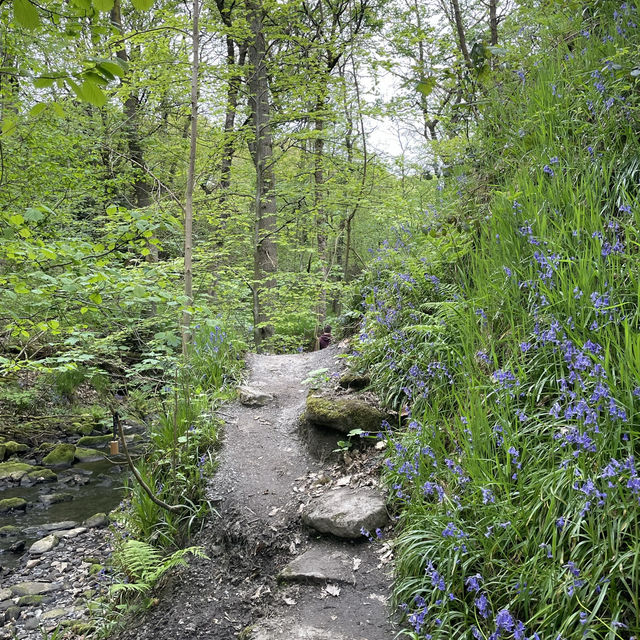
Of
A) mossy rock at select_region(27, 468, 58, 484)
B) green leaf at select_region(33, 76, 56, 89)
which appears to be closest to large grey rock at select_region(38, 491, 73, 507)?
mossy rock at select_region(27, 468, 58, 484)

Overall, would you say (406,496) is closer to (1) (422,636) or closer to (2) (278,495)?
(1) (422,636)

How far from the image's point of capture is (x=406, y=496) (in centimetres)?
293

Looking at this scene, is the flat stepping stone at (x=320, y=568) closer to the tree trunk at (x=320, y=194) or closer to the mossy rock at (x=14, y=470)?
the mossy rock at (x=14, y=470)

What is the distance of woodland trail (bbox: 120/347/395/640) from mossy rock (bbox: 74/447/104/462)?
478 centimetres

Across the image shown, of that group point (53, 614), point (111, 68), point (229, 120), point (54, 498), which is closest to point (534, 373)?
point (111, 68)

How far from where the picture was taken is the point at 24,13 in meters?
1.37

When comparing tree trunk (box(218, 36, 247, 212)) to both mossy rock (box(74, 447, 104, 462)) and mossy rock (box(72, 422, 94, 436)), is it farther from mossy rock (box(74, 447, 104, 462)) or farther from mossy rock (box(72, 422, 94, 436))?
mossy rock (box(72, 422, 94, 436))

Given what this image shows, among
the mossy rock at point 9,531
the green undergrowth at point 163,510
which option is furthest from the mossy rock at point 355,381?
the mossy rock at point 9,531

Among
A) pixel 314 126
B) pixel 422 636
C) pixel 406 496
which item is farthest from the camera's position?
pixel 314 126

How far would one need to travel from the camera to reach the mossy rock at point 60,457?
8062 millimetres

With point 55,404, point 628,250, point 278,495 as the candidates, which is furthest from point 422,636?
→ point 55,404

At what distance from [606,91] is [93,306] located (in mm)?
4691

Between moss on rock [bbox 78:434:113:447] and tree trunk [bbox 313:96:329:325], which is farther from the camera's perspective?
tree trunk [bbox 313:96:329:325]

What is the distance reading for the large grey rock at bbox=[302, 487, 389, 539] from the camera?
10.2 feet
